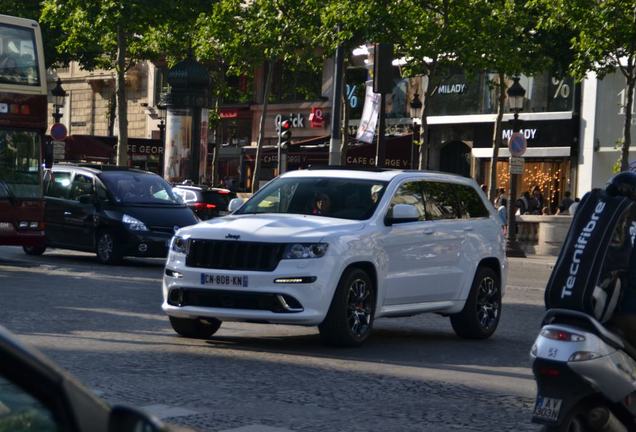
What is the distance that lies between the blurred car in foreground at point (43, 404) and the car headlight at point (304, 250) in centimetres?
945

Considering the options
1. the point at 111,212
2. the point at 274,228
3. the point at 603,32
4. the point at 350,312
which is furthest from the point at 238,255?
the point at 603,32

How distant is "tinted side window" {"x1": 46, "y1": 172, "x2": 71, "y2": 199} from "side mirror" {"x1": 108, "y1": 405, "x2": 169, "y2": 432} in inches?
912

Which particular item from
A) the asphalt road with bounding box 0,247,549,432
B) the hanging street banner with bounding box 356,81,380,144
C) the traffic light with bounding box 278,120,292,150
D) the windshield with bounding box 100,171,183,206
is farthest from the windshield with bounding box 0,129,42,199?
the traffic light with bounding box 278,120,292,150

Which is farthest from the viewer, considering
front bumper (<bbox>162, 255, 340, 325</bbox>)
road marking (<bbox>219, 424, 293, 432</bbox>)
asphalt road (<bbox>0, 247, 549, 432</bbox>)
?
front bumper (<bbox>162, 255, 340, 325</bbox>)

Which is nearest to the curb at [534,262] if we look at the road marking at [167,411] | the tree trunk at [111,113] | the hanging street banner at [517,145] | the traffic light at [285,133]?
the hanging street banner at [517,145]

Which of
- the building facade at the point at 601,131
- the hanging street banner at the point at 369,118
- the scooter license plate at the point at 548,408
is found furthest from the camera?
the building facade at the point at 601,131

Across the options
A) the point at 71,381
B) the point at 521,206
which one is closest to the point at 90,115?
the point at 521,206

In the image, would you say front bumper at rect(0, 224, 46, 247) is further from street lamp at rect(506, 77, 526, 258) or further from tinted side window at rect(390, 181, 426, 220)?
street lamp at rect(506, 77, 526, 258)

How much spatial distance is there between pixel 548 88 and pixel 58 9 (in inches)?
631

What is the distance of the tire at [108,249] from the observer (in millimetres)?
23703

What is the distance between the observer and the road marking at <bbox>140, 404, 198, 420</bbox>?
821 centimetres

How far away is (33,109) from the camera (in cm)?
2330

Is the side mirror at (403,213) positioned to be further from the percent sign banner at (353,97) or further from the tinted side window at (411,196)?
the percent sign banner at (353,97)

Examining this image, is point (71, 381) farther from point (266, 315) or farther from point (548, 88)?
point (548, 88)
